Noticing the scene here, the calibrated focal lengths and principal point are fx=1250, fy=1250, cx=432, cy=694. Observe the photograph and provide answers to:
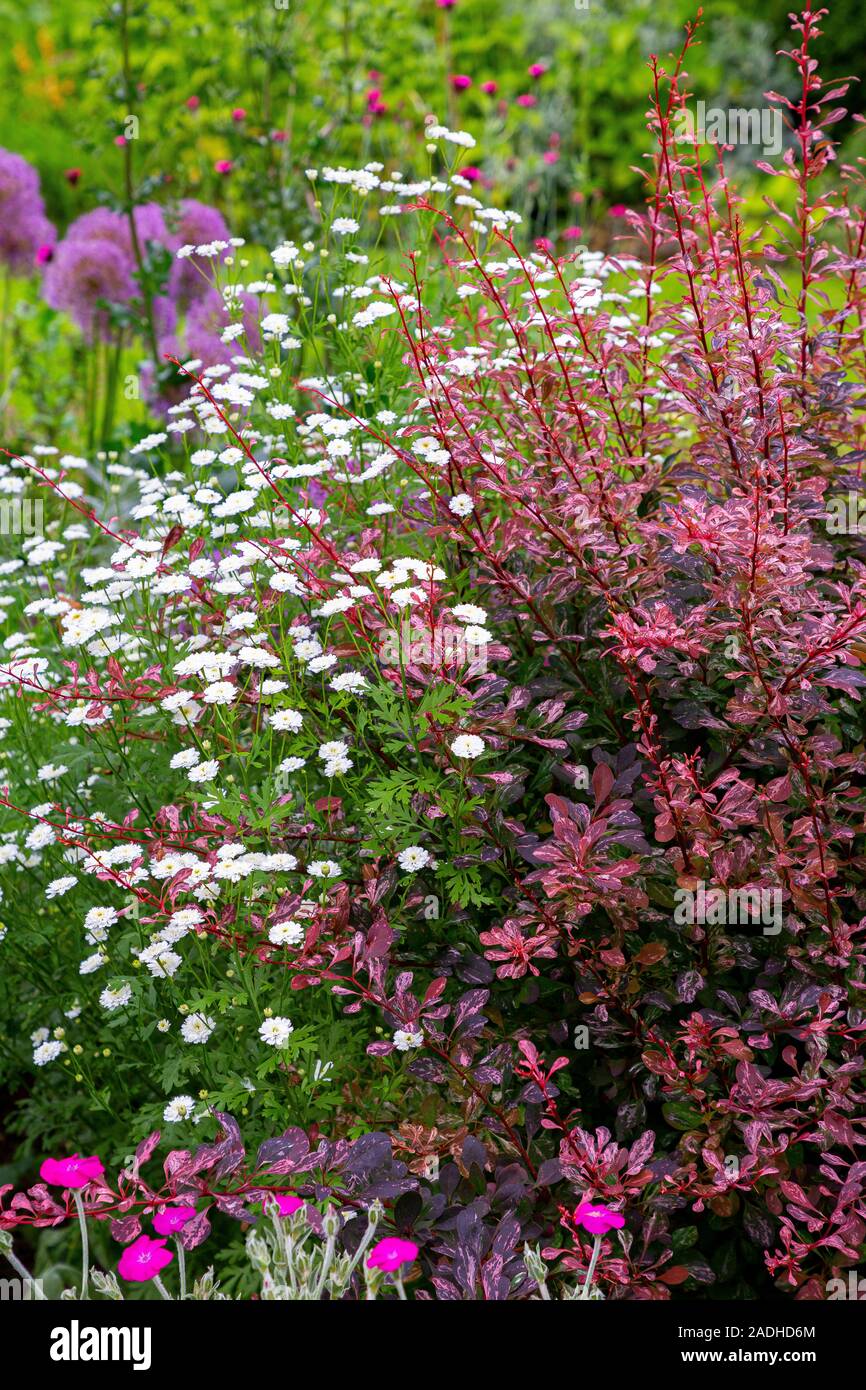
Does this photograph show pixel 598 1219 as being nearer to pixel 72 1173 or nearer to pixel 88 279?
pixel 72 1173

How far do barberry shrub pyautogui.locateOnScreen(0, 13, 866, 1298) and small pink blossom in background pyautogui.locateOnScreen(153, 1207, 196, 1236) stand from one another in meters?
0.06

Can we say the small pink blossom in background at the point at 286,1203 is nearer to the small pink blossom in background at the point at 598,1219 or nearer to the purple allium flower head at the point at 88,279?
the small pink blossom in background at the point at 598,1219

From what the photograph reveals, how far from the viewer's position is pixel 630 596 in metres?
2.45

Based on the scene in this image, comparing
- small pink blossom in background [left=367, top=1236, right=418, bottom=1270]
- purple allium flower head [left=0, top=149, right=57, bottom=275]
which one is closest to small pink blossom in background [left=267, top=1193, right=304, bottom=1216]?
small pink blossom in background [left=367, top=1236, right=418, bottom=1270]

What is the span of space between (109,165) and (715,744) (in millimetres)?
7887

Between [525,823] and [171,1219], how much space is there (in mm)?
1023

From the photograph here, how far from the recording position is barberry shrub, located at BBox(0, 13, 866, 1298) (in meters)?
2.06

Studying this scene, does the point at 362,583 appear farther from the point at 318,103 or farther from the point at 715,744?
the point at 318,103

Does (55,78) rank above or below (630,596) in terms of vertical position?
above

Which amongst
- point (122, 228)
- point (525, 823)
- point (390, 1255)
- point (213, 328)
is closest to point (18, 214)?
point (122, 228)

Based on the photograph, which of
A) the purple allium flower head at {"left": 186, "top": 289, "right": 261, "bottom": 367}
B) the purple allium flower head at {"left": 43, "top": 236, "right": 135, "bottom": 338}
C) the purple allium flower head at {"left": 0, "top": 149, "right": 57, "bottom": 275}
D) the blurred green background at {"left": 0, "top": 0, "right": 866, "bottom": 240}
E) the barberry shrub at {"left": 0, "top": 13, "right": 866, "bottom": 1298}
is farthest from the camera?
the blurred green background at {"left": 0, "top": 0, "right": 866, "bottom": 240}

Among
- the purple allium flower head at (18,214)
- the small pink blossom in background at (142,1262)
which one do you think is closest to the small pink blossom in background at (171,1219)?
the small pink blossom in background at (142,1262)

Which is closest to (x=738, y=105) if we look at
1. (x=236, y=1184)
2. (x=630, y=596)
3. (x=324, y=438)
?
(x=324, y=438)

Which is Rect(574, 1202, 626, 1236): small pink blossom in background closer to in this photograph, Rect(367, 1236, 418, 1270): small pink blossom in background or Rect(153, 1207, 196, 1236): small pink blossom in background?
Rect(367, 1236, 418, 1270): small pink blossom in background
